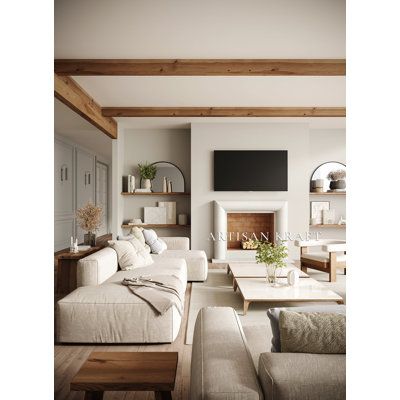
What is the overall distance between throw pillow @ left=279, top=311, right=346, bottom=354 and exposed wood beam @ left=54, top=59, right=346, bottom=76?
123 inches

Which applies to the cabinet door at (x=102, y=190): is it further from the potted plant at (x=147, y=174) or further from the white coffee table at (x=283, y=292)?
the white coffee table at (x=283, y=292)

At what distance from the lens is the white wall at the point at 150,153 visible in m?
7.38

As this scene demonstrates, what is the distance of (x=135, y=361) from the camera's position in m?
1.84


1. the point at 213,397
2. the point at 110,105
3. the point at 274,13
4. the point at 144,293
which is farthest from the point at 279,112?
the point at 213,397

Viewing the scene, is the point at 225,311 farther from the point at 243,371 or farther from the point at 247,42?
the point at 247,42

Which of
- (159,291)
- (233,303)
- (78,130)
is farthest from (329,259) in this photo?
(78,130)

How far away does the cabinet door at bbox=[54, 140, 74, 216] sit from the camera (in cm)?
837

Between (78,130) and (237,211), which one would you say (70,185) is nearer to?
(78,130)

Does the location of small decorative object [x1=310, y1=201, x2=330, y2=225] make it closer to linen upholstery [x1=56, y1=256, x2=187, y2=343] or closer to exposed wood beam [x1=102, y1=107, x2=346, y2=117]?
exposed wood beam [x1=102, y1=107, x2=346, y2=117]

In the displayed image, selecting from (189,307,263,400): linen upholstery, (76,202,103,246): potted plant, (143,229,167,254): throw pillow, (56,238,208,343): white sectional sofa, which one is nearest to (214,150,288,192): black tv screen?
(143,229,167,254): throw pillow

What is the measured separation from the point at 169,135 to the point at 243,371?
20.9 feet

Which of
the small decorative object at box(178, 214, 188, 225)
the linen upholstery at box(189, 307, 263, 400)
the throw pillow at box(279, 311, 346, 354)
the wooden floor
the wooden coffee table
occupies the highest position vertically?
the small decorative object at box(178, 214, 188, 225)

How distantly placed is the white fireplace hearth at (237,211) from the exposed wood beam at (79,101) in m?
2.35

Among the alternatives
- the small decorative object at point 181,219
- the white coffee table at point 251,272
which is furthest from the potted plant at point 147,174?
the white coffee table at point 251,272
